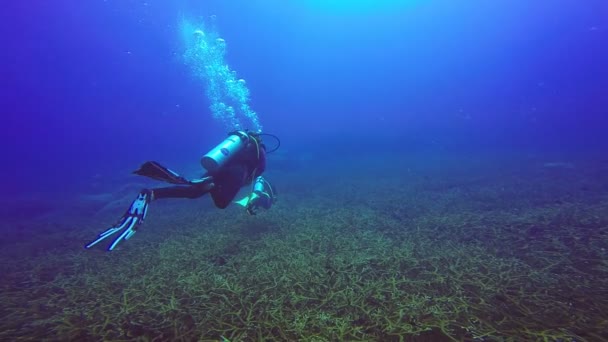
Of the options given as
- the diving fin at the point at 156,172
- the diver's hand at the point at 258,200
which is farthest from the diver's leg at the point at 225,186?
the diver's hand at the point at 258,200

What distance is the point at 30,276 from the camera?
7.61 m

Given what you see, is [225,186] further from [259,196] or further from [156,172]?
[259,196]

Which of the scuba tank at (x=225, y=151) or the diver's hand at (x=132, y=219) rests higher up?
the scuba tank at (x=225, y=151)

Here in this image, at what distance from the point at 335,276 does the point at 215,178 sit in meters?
3.54

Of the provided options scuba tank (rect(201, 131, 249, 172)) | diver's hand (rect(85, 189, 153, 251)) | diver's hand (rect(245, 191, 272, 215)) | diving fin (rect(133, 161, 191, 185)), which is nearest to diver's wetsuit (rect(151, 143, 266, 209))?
scuba tank (rect(201, 131, 249, 172))

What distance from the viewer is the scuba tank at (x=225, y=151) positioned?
6.54 meters

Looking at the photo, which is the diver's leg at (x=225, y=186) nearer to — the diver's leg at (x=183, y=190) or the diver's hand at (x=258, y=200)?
the diver's leg at (x=183, y=190)

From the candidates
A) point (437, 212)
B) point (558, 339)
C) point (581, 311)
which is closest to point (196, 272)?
point (558, 339)

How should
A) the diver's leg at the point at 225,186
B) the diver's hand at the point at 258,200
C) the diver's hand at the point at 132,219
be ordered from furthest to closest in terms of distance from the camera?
the diver's hand at the point at 258,200 → the diver's leg at the point at 225,186 → the diver's hand at the point at 132,219

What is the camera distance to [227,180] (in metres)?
6.88

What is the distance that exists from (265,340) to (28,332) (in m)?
3.88

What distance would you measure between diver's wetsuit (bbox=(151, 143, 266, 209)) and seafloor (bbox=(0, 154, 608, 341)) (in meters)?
1.77

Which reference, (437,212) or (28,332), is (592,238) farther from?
(28,332)

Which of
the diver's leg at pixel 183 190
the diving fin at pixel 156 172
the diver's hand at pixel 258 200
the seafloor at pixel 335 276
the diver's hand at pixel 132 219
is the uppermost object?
the diving fin at pixel 156 172
